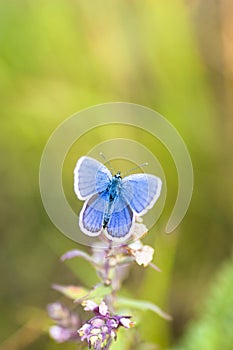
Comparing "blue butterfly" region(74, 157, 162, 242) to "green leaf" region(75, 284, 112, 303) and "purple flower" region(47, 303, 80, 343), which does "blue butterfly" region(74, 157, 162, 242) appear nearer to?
"green leaf" region(75, 284, 112, 303)

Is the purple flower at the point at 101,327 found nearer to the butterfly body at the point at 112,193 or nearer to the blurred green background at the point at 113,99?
the butterfly body at the point at 112,193

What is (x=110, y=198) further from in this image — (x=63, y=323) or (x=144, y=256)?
(x=63, y=323)

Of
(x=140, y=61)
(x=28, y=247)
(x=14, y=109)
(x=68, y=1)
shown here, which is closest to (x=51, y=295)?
(x=28, y=247)

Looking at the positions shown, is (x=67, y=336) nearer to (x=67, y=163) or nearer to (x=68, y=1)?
(x=67, y=163)

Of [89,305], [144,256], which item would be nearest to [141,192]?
[144,256]

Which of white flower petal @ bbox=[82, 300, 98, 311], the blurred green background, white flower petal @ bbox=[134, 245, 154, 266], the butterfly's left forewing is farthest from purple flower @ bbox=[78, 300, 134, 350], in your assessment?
the blurred green background

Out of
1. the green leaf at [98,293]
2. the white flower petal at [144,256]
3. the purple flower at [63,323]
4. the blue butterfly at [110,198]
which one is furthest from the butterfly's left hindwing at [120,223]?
the purple flower at [63,323]
